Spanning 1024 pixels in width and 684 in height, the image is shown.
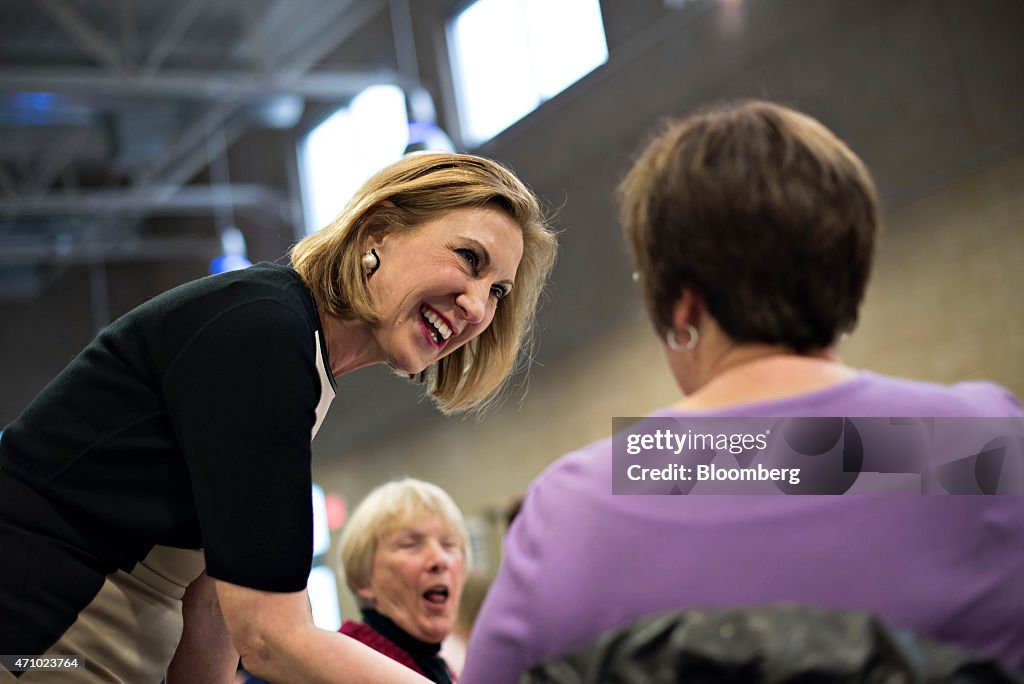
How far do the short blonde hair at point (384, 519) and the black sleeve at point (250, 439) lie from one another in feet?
Result: 5.83

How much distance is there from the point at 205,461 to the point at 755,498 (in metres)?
A: 0.65

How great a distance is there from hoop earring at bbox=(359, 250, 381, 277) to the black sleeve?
0.89 feet

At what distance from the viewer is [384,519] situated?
309 cm

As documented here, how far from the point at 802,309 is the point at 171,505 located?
792mm

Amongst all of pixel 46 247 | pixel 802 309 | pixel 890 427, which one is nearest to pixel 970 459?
pixel 890 427

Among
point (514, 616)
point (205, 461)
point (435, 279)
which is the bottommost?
point (514, 616)

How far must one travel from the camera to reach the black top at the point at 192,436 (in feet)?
4.15

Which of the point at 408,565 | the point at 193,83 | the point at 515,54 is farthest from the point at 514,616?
the point at 193,83

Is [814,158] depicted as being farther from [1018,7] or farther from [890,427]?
[1018,7]

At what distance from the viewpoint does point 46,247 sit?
1268 cm

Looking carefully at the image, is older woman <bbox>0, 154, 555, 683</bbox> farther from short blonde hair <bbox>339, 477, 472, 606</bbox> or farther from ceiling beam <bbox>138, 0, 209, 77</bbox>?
ceiling beam <bbox>138, 0, 209, 77</bbox>

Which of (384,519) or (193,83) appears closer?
(384,519)

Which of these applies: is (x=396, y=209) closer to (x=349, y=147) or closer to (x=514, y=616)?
(x=514, y=616)
